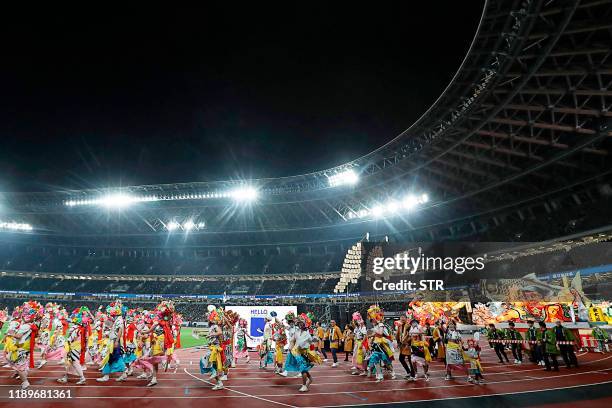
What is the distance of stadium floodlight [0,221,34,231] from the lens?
174 ft

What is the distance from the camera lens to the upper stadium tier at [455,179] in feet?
52.2

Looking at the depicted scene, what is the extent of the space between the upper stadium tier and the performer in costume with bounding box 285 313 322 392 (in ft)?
44.8

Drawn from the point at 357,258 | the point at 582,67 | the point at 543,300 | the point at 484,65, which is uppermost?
the point at 484,65

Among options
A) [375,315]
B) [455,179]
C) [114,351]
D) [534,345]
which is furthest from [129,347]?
[455,179]

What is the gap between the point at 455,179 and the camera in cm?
3061

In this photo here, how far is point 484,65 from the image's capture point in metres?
17.7

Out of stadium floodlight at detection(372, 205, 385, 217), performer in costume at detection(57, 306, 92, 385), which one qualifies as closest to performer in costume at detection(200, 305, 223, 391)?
performer in costume at detection(57, 306, 92, 385)

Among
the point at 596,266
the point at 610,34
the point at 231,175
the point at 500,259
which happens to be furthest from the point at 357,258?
the point at 610,34

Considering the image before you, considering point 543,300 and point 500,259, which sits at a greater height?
point 500,259

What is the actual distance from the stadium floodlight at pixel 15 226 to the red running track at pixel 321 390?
161 ft

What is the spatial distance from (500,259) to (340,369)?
18767 mm

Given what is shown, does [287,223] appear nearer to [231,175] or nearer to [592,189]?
[231,175]

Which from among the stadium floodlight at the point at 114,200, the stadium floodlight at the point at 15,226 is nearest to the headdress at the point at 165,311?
the stadium floodlight at the point at 114,200

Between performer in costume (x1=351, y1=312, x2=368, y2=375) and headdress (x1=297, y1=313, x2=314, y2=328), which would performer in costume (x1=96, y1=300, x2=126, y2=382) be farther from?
performer in costume (x1=351, y1=312, x2=368, y2=375)
